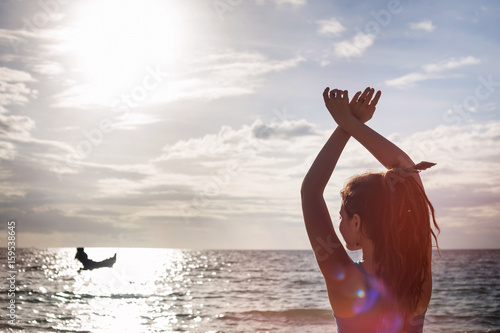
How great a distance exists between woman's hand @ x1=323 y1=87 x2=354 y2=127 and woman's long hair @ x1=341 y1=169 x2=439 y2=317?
293 mm

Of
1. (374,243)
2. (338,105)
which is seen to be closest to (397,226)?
(374,243)

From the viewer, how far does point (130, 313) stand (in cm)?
1989

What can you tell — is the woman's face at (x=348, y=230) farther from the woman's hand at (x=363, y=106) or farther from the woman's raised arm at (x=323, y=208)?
the woman's hand at (x=363, y=106)

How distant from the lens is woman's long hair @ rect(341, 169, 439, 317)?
170 cm

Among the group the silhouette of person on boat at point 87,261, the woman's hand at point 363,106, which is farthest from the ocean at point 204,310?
the silhouette of person on boat at point 87,261

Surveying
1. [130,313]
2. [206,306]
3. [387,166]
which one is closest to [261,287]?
[206,306]

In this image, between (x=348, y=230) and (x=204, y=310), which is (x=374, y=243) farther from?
(x=204, y=310)

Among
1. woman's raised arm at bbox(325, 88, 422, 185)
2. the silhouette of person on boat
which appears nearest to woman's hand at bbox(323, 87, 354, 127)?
woman's raised arm at bbox(325, 88, 422, 185)

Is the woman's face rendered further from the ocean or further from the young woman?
the ocean

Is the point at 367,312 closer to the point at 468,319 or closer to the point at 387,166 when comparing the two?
the point at 387,166

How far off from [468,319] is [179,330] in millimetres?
12108

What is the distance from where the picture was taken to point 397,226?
5.56ft

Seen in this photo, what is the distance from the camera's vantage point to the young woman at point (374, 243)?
1671 mm

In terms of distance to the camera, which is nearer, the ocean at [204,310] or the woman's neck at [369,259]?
the woman's neck at [369,259]
